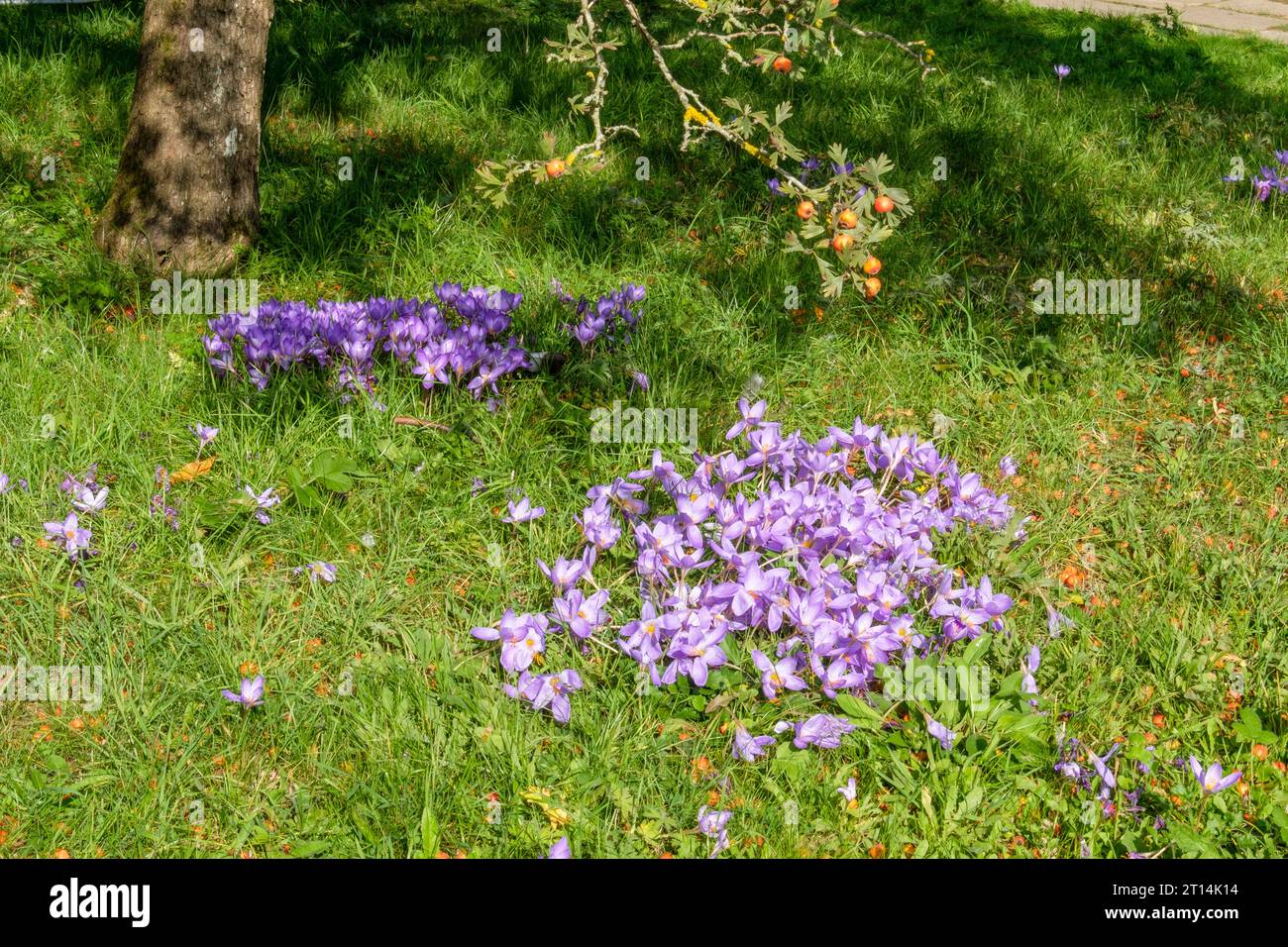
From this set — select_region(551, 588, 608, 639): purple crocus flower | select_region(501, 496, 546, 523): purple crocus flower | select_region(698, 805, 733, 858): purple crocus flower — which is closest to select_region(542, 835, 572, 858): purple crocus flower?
select_region(698, 805, 733, 858): purple crocus flower

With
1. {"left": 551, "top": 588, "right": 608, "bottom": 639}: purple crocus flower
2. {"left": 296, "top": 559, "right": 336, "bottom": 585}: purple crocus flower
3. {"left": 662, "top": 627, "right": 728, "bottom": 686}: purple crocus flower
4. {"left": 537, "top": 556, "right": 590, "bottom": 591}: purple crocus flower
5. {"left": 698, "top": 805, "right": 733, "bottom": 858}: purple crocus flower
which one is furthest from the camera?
{"left": 296, "top": 559, "right": 336, "bottom": 585}: purple crocus flower

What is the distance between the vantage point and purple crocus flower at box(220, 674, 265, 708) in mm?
2617

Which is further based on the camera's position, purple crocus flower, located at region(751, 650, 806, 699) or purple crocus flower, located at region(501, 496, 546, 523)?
purple crocus flower, located at region(501, 496, 546, 523)

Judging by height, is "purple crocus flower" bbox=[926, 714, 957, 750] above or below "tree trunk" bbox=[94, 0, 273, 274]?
below

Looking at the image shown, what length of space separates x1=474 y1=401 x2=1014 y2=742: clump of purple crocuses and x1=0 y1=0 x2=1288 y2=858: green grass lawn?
0.37ft

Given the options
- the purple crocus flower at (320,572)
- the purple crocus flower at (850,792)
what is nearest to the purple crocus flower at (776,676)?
the purple crocus flower at (850,792)

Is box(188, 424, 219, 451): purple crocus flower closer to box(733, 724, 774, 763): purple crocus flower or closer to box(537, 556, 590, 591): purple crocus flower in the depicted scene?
box(537, 556, 590, 591): purple crocus flower

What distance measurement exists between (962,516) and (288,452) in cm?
213

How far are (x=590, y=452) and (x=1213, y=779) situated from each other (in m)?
1.97

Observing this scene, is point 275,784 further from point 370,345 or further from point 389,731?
point 370,345

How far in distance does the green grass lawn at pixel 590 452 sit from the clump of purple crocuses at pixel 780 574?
0.11 metres

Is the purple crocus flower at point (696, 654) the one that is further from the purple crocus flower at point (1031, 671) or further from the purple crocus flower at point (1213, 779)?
the purple crocus flower at point (1213, 779)

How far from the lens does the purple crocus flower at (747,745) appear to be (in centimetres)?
259

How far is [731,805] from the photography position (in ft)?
8.26
